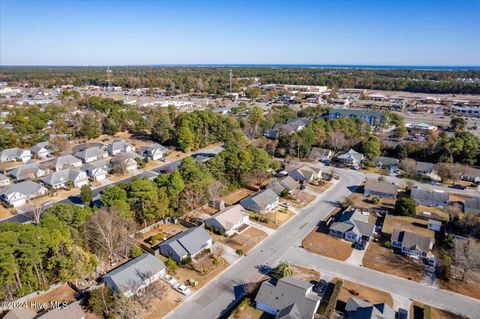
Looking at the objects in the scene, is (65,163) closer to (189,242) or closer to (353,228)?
(189,242)

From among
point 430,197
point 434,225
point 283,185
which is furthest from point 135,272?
point 430,197

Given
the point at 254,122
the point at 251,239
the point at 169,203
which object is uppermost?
the point at 254,122

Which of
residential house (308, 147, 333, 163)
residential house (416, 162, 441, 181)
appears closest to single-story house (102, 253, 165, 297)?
residential house (308, 147, 333, 163)

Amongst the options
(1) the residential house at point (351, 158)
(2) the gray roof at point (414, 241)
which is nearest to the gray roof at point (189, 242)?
(2) the gray roof at point (414, 241)

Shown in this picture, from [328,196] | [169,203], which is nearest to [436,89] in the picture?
[328,196]

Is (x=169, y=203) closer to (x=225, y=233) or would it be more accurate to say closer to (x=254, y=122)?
(x=225, y=233)

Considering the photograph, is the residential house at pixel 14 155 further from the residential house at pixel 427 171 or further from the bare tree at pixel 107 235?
the residential house at pixel 427 171

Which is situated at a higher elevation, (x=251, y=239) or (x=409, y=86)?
(x=409, y=86)

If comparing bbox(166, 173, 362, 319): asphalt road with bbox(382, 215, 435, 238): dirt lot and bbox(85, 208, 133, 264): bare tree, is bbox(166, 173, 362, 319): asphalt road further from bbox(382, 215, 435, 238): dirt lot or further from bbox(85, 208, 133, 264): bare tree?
bbox(85, 208, 133, 264): bare tree
